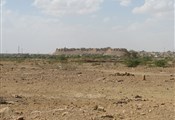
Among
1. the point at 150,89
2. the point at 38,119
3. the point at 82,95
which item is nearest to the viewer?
the point at 38,119

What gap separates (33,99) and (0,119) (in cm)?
562

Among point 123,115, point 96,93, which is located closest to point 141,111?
point 123,115

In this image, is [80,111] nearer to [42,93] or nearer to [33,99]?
[33,99]

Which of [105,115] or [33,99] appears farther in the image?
[33,99]

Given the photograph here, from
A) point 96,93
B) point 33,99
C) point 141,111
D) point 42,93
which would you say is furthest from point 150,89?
point 141,111

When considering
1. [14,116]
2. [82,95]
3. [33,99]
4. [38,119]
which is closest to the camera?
[38,119]

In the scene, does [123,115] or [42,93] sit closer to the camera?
[123,115]

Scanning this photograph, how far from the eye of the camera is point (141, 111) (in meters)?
12.6

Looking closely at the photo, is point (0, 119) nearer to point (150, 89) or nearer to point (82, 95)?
point (82, 95)

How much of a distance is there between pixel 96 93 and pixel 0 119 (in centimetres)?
874

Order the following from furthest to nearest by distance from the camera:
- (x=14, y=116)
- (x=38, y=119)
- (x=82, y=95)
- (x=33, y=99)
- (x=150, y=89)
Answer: (x=150, y=89) < (x=82, y=95) < (x=33, y=99) < (x=14, y=116) < (x=38, y=119)

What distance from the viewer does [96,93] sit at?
20.2m

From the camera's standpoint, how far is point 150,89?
2228cm

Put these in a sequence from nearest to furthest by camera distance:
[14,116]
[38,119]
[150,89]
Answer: [38,119], [14,116], [150,89]
